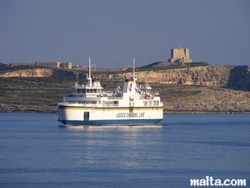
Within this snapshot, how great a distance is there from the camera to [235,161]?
52594mm

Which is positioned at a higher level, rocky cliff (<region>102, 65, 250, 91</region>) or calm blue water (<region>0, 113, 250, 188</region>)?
rocky cliff (<region>102, 65, 250, 91</region>)

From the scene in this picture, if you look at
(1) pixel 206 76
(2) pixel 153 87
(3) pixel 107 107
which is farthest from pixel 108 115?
(1) pixel 206 76

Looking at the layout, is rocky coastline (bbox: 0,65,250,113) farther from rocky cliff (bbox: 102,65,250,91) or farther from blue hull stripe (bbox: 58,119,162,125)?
blue hull stripe (bbox: 58,119,162,125)

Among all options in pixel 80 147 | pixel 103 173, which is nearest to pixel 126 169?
pixel 103 173

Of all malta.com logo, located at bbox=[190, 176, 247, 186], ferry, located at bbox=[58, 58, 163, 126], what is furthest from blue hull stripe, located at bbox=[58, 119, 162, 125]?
malta.com logo, located at bbox=[190, 176, 247, 186]

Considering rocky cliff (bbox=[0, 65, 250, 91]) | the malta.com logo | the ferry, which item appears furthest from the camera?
rocky cliff (bbox=[0, 65, 250, 91])

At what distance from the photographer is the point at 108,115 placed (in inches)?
3295

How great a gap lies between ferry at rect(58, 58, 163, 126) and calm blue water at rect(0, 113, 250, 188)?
1.96m

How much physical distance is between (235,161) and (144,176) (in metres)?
9.22

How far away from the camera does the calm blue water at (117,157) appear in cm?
4484

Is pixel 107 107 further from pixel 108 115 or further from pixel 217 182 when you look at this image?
pixel 217 182

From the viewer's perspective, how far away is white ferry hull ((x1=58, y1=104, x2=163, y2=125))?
8081 centimetres

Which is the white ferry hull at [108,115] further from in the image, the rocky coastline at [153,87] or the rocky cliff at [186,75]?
the rocky cliff at [186,75]

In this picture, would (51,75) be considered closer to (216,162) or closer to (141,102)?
(141,102)
